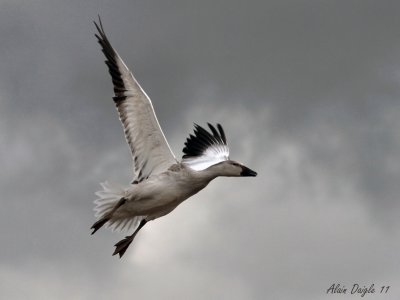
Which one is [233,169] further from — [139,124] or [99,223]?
[99,223]

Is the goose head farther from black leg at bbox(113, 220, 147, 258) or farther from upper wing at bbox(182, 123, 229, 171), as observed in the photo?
black leg at bbox(113, 220, 147, 258)

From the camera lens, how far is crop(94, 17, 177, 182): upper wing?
17.9 meters

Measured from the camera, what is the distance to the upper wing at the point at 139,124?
1794cm

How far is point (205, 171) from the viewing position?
17.3 metres

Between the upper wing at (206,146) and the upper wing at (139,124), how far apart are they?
84cm

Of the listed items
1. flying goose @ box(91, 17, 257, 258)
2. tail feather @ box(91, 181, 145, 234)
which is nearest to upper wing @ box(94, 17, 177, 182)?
flying goose @ box(91, 17, 257, 258)

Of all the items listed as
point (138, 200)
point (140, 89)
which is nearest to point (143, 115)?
point (140, 89)

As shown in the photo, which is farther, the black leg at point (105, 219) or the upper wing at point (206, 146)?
the upper wing at point (206, 146)

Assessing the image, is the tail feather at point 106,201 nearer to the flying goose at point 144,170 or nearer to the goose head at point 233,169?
the flying goose at point 144,170

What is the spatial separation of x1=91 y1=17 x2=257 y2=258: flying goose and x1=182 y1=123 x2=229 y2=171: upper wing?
45 mm

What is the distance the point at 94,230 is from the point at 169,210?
1.64 m

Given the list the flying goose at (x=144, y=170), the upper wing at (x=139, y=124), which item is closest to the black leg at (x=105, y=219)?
the flying goose at (x=144, y=170)

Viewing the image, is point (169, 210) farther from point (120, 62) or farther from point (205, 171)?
point (120, 62)

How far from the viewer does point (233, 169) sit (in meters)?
17.6
